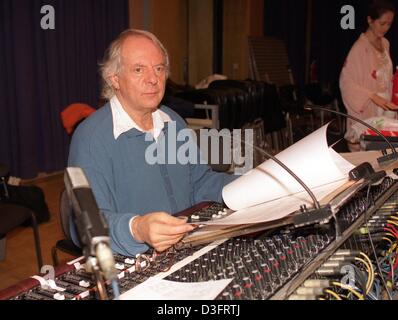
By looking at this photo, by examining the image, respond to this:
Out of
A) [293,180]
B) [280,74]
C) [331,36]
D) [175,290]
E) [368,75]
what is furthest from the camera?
[331,36]

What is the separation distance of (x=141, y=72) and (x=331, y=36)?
8062mm

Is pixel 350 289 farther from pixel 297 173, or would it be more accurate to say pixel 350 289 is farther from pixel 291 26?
pixel 291 26

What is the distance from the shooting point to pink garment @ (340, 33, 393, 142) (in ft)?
10.1

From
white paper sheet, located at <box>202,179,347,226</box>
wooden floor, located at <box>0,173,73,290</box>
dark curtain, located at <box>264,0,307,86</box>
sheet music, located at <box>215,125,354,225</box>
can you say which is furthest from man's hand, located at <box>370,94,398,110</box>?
dark curtain, located at <box>264,0,307,86</box>

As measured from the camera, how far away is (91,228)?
0.66m

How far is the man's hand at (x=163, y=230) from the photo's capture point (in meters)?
1.07

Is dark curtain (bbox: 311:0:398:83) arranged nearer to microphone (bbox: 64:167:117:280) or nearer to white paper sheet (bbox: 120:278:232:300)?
white paper sheet (bbox: 120:278:232:300)

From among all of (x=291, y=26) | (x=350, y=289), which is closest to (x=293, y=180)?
(x=350, y=289)

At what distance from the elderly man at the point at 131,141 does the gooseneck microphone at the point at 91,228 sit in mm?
659

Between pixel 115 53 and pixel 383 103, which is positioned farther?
pixel 383 103

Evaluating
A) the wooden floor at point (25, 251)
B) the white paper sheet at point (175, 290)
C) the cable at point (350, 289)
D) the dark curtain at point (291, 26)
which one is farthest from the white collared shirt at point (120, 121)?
the dark curtain at point (291, 26)
